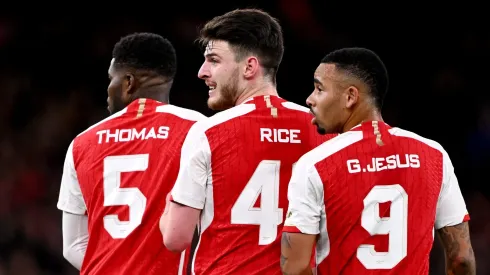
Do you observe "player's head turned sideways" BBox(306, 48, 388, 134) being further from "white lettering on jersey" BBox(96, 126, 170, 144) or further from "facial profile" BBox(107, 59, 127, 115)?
"facial profile" BBox(107, 59, 127, 115)

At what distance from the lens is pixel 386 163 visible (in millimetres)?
3684

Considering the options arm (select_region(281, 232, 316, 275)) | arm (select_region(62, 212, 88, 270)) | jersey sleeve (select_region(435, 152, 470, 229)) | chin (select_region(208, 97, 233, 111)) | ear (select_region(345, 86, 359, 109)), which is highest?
ear (select_region(345, 86, 359, 109))

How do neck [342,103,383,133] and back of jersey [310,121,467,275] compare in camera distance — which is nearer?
back of jersey [310,121,467,275]

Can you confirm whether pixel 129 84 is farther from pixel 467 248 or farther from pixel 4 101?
pixel 4 101

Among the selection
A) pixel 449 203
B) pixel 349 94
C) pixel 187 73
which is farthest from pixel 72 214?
pixel 187 73

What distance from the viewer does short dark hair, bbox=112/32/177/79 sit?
4.45 m

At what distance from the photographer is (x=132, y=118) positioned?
4.29 metres

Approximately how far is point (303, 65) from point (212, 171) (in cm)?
601

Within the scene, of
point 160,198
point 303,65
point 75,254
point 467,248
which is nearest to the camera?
point 467,248

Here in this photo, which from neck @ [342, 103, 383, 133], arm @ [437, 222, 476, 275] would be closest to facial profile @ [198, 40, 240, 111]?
neck @ [342, 103, 383, 133]

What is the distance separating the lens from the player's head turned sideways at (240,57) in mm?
4031

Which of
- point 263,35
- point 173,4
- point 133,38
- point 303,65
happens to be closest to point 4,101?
point 173,4

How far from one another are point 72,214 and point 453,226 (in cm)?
169

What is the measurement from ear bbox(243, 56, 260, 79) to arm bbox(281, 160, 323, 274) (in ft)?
1.74
